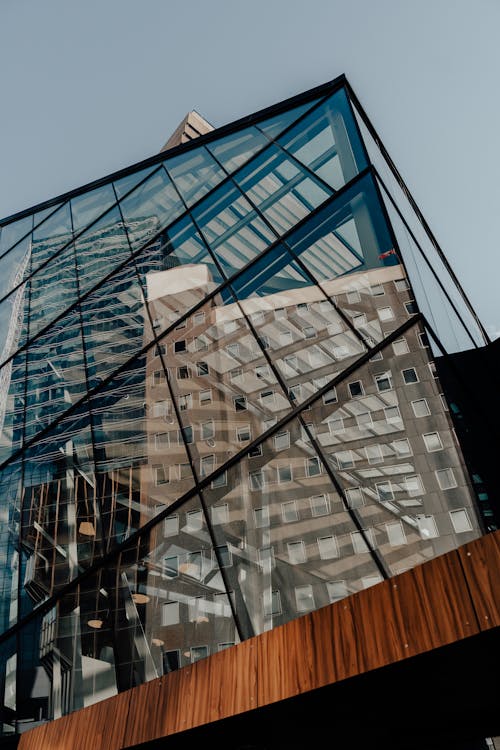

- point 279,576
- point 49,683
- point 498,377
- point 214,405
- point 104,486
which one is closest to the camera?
point 279,576

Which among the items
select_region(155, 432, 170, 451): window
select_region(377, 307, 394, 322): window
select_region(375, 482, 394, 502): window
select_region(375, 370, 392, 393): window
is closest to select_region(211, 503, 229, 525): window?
select_region(155, 432, 170, 451): window

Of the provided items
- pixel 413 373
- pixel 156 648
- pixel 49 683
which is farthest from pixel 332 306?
pixel 49 683

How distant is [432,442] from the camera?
622 centimetres

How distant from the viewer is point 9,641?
9.00 m

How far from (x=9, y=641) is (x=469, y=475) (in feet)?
24.6

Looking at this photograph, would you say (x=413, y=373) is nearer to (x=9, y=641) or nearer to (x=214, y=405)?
(x=214, y=405)

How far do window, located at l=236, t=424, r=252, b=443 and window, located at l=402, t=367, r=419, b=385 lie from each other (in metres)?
2.27

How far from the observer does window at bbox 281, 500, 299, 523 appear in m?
6.79

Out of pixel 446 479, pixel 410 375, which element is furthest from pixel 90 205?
pixel 446 479

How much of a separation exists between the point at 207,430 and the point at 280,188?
4986 mm

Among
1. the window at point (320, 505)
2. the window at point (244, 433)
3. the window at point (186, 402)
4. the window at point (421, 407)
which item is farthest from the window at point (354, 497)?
the window at point (186, 402)

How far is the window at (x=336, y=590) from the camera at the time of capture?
5895 millimetres

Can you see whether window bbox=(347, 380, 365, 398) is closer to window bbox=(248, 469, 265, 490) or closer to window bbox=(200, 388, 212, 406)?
window bbox=(248, 469, 265, 490)

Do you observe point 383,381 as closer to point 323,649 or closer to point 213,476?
point 213,476
